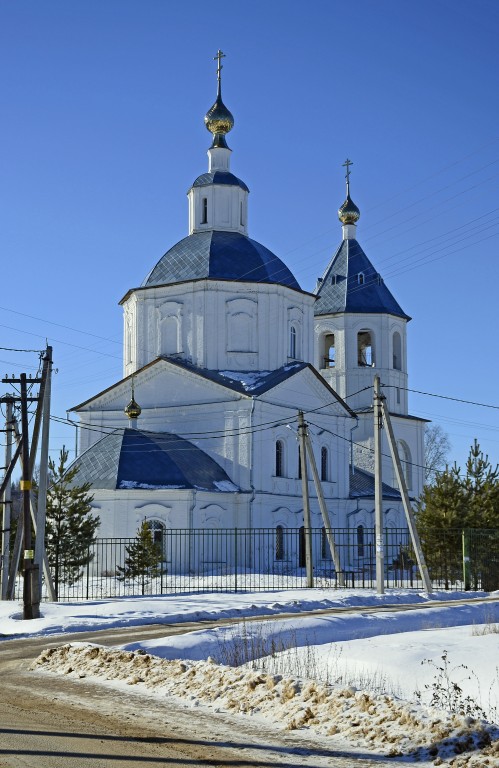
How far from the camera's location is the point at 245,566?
114 ft

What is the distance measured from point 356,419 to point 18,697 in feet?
114

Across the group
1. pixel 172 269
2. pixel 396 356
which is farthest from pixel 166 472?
pixel 396 356

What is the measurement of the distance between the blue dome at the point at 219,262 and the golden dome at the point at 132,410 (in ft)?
17.5

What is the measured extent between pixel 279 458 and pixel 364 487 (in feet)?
21.9

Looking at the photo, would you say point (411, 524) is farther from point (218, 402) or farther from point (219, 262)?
point (219, 262)

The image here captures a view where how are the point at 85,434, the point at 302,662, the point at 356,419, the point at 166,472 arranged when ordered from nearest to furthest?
the point at 302,662
the point at 166,472
the point at 85,434
the point at 356,419

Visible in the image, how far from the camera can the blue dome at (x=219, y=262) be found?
38969 mm

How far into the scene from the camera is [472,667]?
9.03 metres

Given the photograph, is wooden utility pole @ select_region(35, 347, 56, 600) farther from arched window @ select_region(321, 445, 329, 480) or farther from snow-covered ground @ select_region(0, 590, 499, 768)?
arched window @ select_region(321, 445, 329, 480)

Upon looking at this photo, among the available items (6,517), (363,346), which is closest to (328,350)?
(363,346)

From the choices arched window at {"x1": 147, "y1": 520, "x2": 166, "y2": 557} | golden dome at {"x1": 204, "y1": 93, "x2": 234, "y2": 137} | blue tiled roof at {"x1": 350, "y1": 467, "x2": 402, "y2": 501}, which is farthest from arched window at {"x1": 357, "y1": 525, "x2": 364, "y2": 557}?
golden dome at {"x1": 204, "y1": 93, "x2": 234, "y2": 137}

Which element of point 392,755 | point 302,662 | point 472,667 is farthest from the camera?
point 302,662

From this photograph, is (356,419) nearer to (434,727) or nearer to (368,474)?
(368,474)

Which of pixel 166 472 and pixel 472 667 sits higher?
pixel 166 472
